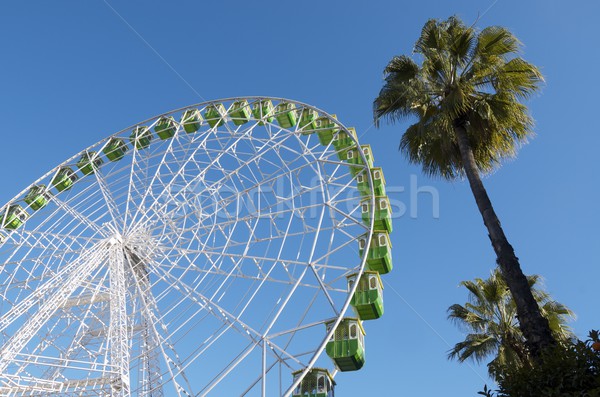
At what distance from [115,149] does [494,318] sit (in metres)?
14.1

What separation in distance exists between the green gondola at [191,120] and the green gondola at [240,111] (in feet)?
3.73

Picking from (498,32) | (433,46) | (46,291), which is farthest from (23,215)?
(498,32)

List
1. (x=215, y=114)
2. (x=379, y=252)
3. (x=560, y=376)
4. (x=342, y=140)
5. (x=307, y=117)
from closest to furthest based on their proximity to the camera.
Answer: (x=560, y=376) → (x=379, y=252) → (x=342, y=140) → (x=307, y=117) → (x=215, y=114)

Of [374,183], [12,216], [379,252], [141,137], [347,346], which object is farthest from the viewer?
[141,137]

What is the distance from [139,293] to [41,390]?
3487 mm

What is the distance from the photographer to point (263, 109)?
18781 millimetres

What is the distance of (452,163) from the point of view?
51.6 ft

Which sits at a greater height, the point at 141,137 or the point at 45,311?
the point at 141,137

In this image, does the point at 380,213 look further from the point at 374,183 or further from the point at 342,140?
the point at 342,140

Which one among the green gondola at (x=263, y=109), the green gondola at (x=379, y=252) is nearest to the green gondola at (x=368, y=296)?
the green gondola at (x=379, y=252)

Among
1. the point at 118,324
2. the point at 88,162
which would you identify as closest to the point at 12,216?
the point at 88,162

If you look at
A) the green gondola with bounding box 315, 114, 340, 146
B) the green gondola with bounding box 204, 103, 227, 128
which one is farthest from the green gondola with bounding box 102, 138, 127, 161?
the green gondola with bounding box 315, 114, 340, 146

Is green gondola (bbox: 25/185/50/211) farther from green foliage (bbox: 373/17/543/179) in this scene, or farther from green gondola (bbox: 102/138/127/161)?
green foliage (bbox: 373/17/543/179)

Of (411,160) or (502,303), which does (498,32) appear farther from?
(502,303)
